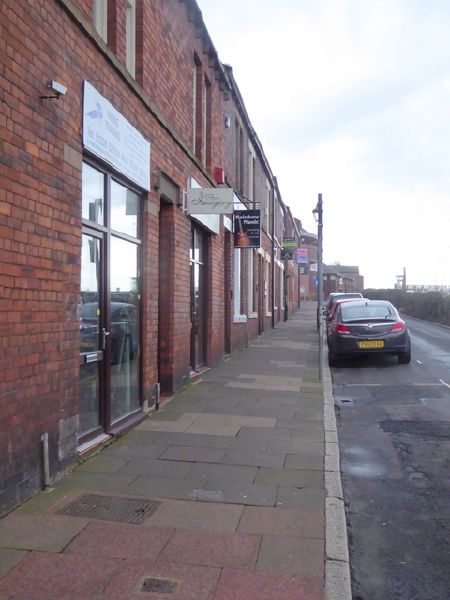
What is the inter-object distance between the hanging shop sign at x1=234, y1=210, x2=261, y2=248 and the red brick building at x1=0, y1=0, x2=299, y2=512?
3.91m

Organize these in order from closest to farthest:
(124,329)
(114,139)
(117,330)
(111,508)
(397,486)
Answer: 1. (111,508)
2. (397,486)
3. (114,139)
4. (117,330)
5. (124,329)

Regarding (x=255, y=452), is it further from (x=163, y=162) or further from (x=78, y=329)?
(x=163, y=162)

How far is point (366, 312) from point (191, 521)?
10475 mm

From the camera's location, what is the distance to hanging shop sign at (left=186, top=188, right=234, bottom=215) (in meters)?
8.99

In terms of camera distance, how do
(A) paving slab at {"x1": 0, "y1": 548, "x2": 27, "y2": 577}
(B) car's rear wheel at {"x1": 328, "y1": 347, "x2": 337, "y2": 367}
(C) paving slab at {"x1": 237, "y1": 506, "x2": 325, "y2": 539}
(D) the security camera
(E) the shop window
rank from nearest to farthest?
(A) paving slab at {"x1": 0, "y1": 548, "x2": 27, "y2": 577}
(C) paving slab at {"x1": 237, "y1": 506, "x2": 325, "y2": 539}
(D) the security camera
(B) car's rear wheel at {"x1": 328, "y1": 347, "x2": 337, "y2": 367}
(E) the shop window

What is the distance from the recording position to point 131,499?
4645 millimetres

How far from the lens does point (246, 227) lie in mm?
15023

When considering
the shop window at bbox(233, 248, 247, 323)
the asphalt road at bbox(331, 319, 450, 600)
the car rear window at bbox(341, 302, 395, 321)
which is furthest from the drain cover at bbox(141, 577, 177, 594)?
the shop window at bbox(233, 248, 247, 323)

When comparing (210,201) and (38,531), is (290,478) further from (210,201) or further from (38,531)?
(210,201)

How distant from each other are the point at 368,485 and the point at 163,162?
5.10m

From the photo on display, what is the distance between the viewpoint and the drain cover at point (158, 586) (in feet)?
10.5

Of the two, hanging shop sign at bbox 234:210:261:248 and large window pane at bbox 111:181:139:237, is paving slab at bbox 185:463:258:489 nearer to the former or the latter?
large window pane at bbox 111:181:139:237

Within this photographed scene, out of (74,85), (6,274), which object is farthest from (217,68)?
(6,274)

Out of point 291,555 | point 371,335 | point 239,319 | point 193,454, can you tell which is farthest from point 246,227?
point 291,555
